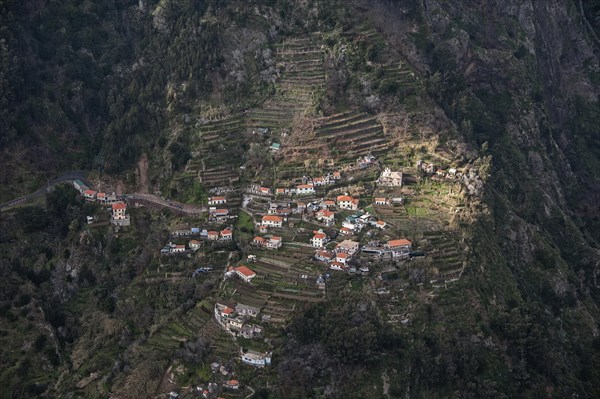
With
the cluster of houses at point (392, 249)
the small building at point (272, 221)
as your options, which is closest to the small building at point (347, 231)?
the cluster of houses at point (392, 249)

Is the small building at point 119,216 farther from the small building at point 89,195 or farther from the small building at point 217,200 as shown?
the small building at point 217,200

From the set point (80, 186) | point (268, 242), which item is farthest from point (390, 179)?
point (80, 186)

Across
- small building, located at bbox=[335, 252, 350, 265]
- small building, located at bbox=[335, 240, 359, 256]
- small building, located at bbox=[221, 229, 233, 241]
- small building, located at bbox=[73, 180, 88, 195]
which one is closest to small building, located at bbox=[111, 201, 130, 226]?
small building, located at bbox=[73, 180, 88, 195]

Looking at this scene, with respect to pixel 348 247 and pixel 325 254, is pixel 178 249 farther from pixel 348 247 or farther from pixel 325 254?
pixel 348 247

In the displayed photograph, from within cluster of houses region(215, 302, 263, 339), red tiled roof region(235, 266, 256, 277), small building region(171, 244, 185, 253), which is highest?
small building region(171, 244, 185, 253)

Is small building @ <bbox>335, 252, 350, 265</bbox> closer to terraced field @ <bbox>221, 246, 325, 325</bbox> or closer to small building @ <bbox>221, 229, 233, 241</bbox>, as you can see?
terraced field @ <bbox>221, 246, 325, 325</bbox>

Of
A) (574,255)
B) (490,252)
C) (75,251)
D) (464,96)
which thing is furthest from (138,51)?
(574,255)

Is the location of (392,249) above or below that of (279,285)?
above
